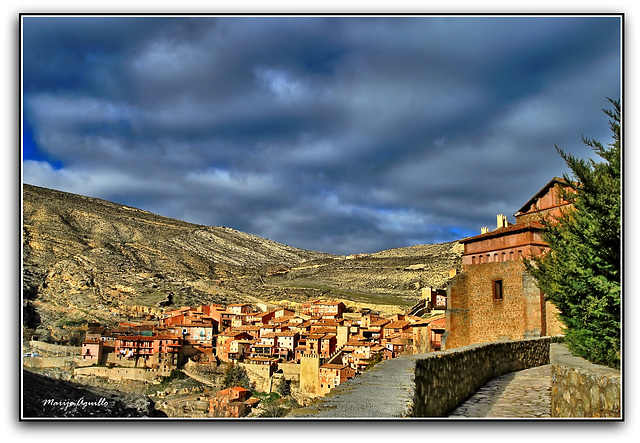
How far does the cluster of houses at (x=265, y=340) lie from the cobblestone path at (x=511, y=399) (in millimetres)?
18860

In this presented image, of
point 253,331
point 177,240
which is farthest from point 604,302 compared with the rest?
point 177,240

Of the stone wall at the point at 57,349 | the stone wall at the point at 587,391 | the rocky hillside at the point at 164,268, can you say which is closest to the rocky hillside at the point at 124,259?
the rocky hillside at the point at 164,268

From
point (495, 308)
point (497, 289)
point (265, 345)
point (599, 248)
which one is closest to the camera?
point (599, 248)

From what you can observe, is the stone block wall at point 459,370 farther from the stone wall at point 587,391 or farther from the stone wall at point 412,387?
the stone wall at point 587,391

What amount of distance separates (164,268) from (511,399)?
206 ft

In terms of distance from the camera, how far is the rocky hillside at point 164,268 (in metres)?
46.8

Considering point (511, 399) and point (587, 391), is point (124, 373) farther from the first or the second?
point (587, 391)

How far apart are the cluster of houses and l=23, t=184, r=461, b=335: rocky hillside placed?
5574 mm

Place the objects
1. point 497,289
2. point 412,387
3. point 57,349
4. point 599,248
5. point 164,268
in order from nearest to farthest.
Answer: point 412,387 < point 599,248 < point 497,289 < point 57,349 < point 164,268

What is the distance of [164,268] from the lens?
64.5 meters

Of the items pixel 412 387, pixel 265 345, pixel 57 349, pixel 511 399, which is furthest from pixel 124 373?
pixel 412 387

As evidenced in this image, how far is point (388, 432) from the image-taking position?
377 cm

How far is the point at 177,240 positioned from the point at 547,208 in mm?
69504
